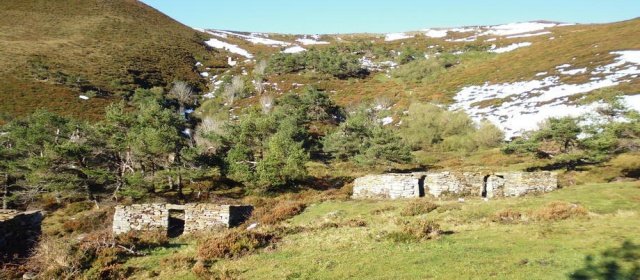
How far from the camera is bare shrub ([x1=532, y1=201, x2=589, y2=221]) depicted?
15.7m

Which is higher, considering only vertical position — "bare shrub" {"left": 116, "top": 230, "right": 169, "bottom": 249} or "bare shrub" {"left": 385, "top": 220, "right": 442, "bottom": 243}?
"bare shrub" {"left": 385, "top": 220, "right": 442, "bottom": 243}

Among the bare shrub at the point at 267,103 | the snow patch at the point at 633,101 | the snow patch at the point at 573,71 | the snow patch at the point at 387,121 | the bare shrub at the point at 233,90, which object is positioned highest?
the snow patch at the point at 573,71

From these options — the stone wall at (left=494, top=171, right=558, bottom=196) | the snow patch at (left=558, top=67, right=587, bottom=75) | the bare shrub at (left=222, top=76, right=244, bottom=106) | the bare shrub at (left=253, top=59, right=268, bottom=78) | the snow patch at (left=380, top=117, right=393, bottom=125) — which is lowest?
the stone wall at (left=494, top=171, right=558, bottom=196)

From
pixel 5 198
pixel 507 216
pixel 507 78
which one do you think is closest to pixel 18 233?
pixel 5 198

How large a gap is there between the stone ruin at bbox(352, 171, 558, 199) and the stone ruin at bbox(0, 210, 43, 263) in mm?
17396

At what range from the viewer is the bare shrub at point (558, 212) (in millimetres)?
15664

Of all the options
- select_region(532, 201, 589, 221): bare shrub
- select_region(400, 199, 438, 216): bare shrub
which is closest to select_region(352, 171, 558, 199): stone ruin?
select_region(400, 199, 438, 216): bare shrub

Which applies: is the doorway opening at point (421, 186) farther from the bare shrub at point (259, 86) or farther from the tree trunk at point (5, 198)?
the bare shrub at point (259, 86)

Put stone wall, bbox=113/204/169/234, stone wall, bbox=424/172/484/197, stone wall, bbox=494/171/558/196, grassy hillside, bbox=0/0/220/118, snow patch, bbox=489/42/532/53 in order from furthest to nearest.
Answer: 1. snow patch, bbox=489/42/532/53
2. grassy hillside, bbox=0/0/220/118
3. stone wall, bbox=424/172/484/197
4. stone wall, bbox=494/171/558/196
5. stone wall, bbox=113/204/169/234

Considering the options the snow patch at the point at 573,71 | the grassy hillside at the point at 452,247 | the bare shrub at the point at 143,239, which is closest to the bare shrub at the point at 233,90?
the snow patch at the point at 573,71

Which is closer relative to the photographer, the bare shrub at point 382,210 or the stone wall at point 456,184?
the bare shrub at point 382,210

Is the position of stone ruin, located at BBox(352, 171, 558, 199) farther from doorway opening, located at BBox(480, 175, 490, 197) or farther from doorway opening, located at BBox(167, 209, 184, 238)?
doorway opening, located at BBox(167, 209, 184, 238)

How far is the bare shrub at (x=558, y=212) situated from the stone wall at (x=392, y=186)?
8.63m

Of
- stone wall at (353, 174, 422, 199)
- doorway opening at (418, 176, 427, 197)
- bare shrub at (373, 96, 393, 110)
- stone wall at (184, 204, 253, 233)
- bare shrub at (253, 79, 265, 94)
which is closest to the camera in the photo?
stone wall at (184, 204, 253, 233)
